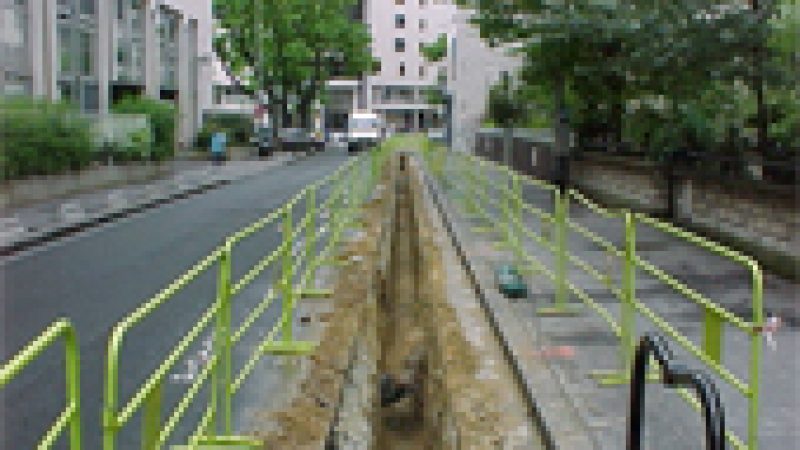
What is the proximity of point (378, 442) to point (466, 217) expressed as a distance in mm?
12747

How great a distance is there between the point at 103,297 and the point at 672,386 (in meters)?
7.95

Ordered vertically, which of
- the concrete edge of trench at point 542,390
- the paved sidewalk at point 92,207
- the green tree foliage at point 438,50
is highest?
the green tree foliage at point 438,50

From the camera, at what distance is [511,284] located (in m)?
12.4

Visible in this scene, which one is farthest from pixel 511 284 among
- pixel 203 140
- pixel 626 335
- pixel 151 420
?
pixel 203 140

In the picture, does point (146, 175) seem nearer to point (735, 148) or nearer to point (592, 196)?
point (592, 196)

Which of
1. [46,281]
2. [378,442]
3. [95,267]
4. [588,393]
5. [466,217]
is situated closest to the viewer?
[588,393]

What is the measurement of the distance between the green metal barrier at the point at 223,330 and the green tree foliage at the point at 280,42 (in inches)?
1523

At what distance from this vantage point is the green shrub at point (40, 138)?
76.0ft

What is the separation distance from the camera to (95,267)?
1464 cm

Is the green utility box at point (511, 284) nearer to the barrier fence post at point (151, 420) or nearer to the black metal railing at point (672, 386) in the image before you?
the black metal railing at point (672, 386)

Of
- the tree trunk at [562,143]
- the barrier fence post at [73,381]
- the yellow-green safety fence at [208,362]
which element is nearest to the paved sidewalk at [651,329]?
the yellow-green safety fence at [208,362]

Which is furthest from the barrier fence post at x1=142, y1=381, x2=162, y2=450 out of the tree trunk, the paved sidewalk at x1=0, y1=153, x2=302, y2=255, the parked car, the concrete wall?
the parked car

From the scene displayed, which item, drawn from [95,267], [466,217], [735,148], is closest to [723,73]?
[735,148]

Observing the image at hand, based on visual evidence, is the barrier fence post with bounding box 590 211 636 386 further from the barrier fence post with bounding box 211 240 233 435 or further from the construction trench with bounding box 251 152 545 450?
the barrier fence post with bounding box 211 240 233 435
